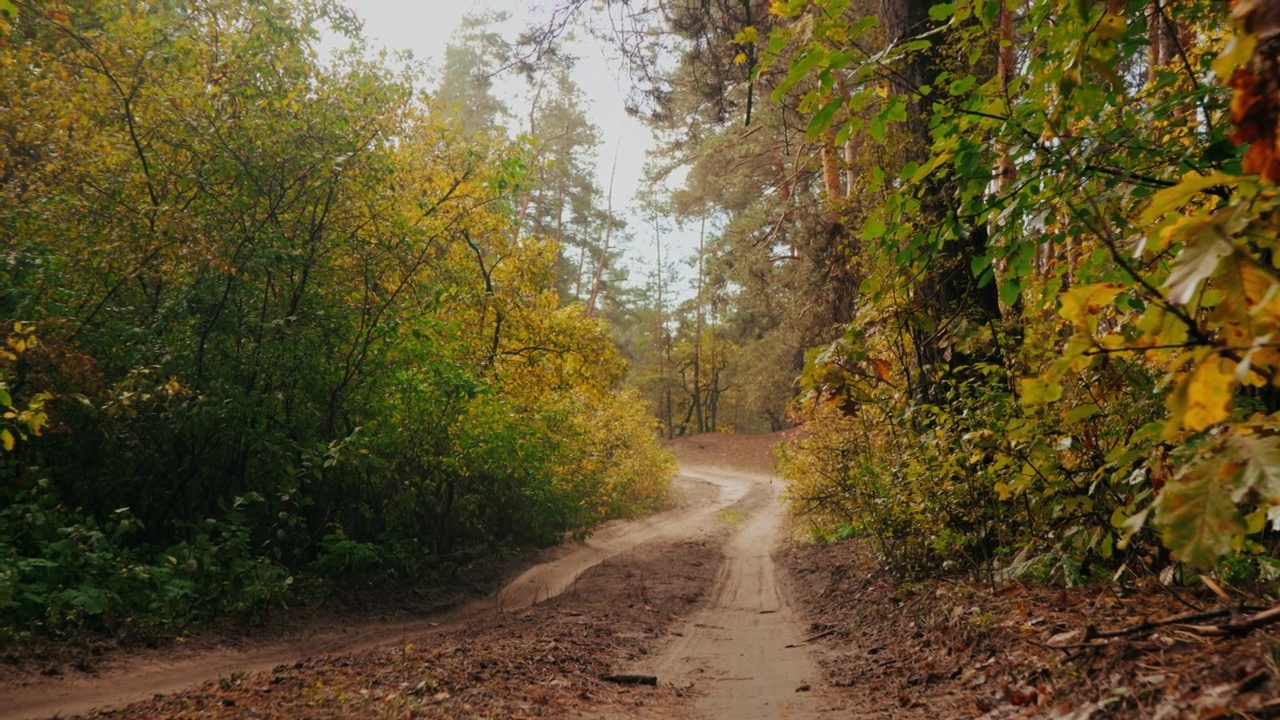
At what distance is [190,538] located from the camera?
7.27 metres

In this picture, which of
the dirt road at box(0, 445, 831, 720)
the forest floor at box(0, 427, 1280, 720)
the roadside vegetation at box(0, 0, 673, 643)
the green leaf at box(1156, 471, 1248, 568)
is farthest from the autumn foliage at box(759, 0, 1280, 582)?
the roadside vegetation at box(0, 0, 673, 643)

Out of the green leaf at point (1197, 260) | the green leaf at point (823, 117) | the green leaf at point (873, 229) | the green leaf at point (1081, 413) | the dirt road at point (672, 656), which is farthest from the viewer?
the dirt road at point (672, 656)

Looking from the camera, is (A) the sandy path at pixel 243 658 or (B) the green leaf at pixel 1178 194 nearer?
(B) the green leaf at pixel 1178 194

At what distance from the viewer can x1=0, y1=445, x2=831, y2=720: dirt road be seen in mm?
4547

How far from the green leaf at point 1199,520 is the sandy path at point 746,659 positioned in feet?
10.5

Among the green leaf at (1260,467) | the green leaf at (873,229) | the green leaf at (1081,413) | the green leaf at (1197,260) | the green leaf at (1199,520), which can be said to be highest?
the green leaf at (873,229)

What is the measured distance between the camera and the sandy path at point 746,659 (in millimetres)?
4610

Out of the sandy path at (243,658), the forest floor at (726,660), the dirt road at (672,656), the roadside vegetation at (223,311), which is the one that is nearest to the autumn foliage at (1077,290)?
the forest floor at (726,660)

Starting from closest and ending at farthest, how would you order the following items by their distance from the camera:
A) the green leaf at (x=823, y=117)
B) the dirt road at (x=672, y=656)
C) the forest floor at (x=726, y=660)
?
1. the forest floor at (x=726, y=660)
2. the green leaf at (x=823, y=117)
3. the dirt road at (x=672, y=656)

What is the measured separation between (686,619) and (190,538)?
513cm

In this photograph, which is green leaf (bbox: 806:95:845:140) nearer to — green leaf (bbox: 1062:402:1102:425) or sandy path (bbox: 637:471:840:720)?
green leaf (bbox: 1062:402:1102:425)

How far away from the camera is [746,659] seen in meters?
6.04

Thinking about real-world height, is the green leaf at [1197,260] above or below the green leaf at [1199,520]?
above

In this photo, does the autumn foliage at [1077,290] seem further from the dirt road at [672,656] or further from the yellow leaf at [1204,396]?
the dirt road at [672,656]
